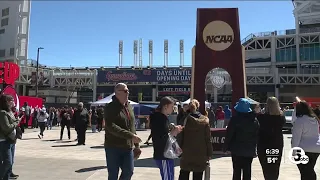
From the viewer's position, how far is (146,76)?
52.3 metres

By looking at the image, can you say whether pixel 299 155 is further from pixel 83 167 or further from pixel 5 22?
pixel 5 22

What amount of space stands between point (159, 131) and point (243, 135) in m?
1.36

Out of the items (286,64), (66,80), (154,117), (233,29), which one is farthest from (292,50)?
(154,117)

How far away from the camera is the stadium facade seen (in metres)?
52.7

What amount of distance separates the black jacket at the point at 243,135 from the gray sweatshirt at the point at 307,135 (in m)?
0.75

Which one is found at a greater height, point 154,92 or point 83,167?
point 154,92

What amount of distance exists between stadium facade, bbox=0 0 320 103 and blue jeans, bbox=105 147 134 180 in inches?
1596

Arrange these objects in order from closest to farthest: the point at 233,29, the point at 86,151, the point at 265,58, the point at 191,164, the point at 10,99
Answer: the point at 191,164 < the point at 10,99 < the point at 233,29 < the point at 86,151 < the point at 265,58

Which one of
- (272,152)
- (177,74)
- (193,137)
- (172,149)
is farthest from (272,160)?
(177,74)

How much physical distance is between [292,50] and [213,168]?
5727cm

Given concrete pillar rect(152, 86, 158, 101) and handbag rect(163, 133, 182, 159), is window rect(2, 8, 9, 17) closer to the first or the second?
concrete pillar rect(152, 86, 158, 101)

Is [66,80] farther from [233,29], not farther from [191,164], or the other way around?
[191,164]

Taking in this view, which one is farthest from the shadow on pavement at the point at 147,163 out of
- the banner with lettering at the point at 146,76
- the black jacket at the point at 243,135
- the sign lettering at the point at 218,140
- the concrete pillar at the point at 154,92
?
the concrete pillar at the point at 154,92

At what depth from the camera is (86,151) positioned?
1333cm
